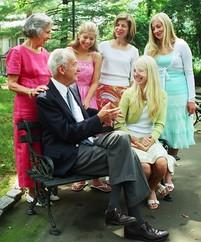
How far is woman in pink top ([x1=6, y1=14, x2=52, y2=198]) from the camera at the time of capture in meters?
4.52

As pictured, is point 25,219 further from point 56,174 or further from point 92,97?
point 92,97

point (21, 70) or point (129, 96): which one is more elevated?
Answer: point (21, 70)

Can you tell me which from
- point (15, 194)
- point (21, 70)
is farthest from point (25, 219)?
point (21, 70)

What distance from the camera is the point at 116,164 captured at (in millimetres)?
4145

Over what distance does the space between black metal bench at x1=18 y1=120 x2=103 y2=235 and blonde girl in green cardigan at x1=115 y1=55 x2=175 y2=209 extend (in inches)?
27.5

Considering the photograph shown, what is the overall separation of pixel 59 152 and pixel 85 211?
838 mm

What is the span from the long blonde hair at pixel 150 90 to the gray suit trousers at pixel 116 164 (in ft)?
2.38

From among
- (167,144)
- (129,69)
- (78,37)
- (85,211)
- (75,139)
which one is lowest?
(85,211)

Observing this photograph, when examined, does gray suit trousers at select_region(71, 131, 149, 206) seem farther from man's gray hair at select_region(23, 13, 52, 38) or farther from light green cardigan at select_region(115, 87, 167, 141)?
man's gray hair at select_region(23, 13, 52, 38)

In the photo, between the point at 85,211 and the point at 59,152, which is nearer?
the point at 59,152

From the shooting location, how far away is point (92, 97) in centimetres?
513

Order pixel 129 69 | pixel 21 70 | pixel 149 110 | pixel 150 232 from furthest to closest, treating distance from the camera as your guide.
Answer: pixel 129 69 → pixel 149 110 → pixel 21 70 → pixel 150 232

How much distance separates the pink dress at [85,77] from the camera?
199 inches

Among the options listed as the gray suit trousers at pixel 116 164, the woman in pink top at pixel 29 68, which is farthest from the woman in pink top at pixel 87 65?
the gray suit trousers at pixel 116 164
